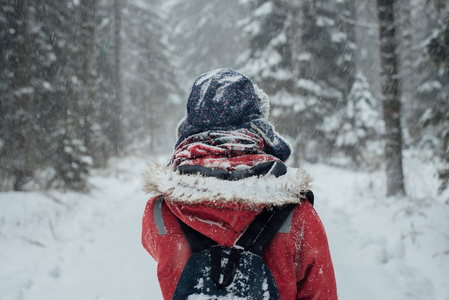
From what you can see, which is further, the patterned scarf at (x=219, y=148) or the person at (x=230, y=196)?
the patterned scarf at (x=219, y=148)

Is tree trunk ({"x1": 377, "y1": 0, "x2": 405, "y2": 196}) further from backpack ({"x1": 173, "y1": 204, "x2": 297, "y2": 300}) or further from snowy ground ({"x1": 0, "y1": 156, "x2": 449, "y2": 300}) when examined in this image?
backpack ({"x1": 173, "y1": 204, "x2": 297, "y2": 300})

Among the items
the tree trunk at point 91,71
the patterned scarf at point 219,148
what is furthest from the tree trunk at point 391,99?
the tree trunk at point 91,71

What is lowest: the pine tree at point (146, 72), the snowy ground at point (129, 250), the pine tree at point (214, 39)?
the snowy ground at point (129, 250)

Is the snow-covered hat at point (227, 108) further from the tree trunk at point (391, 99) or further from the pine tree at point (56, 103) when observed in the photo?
the pine tree at point (56, 103)

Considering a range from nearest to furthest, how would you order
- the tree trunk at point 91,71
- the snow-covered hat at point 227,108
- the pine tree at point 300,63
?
the snow-covered hat at point 227,108 → the tree trunk at point 91,71 → the pine tree at point 300,63

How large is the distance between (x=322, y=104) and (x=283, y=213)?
13.7 meters

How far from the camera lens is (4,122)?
6949 mm

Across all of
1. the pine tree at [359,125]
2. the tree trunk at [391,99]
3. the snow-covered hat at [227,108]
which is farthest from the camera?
the pine tree at [359,125]

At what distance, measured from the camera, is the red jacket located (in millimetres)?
1308

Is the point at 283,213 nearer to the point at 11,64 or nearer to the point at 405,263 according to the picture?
the point at 405,263

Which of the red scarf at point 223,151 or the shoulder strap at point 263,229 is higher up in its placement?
the red scarf at point 223,151

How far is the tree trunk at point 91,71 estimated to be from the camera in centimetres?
1068

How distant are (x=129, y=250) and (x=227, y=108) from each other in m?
4.19

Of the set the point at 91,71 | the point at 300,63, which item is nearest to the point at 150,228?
the point at 91,71
